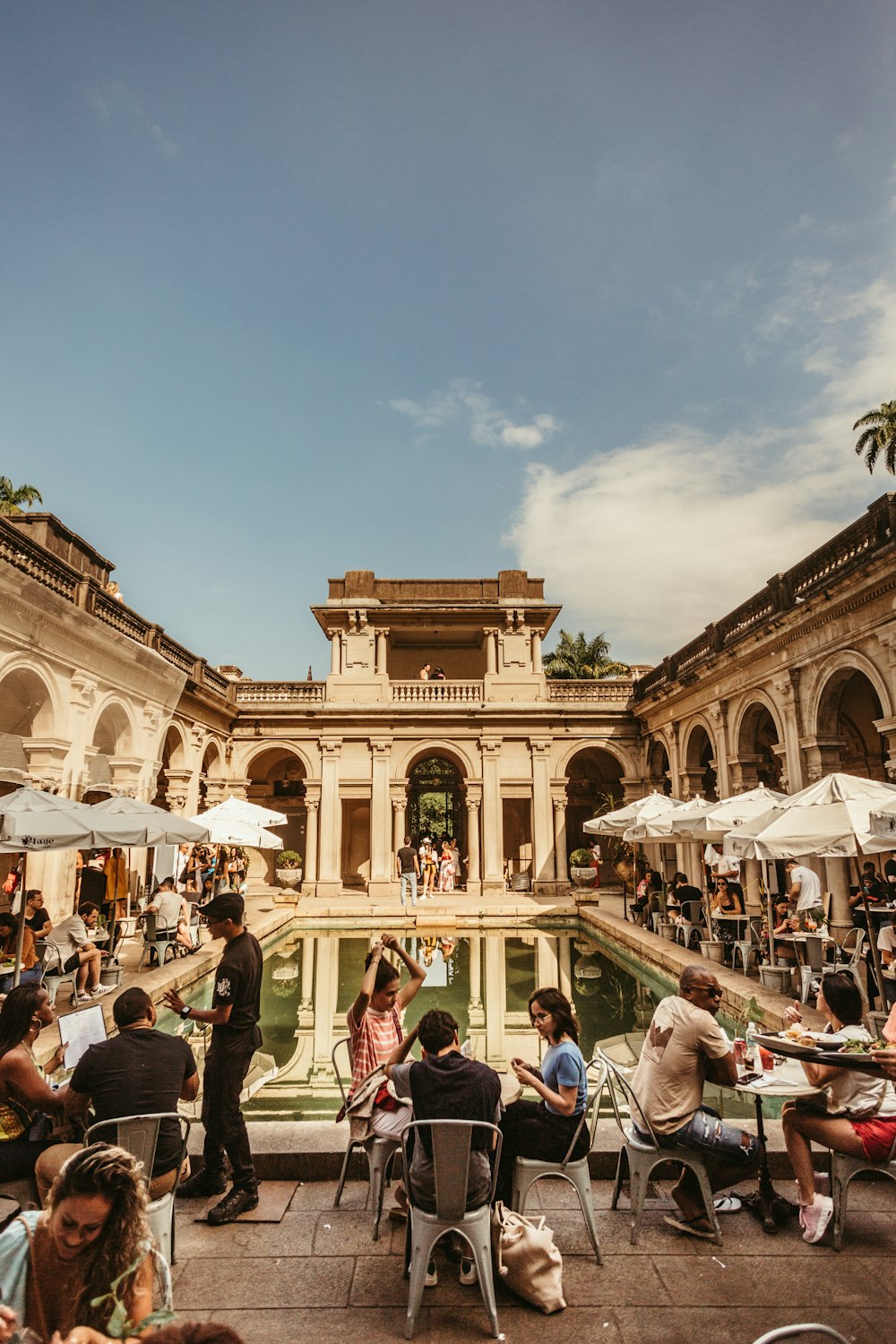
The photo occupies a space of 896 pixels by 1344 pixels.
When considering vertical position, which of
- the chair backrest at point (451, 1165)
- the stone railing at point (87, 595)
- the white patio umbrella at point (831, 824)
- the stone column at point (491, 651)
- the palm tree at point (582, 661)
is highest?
the palm tree at point (582, 661)

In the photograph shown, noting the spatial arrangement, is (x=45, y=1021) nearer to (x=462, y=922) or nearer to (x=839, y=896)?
(x=839, y=896)

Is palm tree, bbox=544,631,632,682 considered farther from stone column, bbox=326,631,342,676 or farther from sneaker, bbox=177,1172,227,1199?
sneaker, bbox=177,1172,227,1199

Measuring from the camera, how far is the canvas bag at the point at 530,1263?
10.8 feet

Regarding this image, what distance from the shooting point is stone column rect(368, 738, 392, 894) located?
71.7ft

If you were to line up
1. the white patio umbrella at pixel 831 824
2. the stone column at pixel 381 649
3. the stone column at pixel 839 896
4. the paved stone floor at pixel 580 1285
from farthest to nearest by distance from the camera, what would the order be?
1. the stone column at pixel 381 649
2. the stone column at pixel 839 896
3. the white patio umbrella at pixel 831 824
4. the paved stone floor at pixel 580 1285

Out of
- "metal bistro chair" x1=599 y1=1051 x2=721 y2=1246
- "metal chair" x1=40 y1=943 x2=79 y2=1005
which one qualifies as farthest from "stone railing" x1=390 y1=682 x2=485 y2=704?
"metal bistro chair" x1=599 y1=1051 x2=721 y2=1246

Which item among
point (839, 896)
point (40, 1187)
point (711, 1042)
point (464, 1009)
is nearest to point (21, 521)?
point (464, 1009)

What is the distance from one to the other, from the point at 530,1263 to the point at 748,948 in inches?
328

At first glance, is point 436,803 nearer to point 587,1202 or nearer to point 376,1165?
point 376,1165

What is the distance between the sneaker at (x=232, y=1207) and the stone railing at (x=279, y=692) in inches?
762

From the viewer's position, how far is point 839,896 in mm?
11734

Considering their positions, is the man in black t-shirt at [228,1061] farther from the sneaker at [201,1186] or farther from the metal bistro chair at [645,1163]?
the metal bistro chair at [645,1163]

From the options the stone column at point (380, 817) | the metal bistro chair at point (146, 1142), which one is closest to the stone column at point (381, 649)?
the stone column at point (380, 817)

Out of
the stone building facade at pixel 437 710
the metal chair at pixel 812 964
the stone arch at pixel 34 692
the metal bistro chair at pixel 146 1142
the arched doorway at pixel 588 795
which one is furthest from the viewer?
the arched doorway at pixel 588 795
